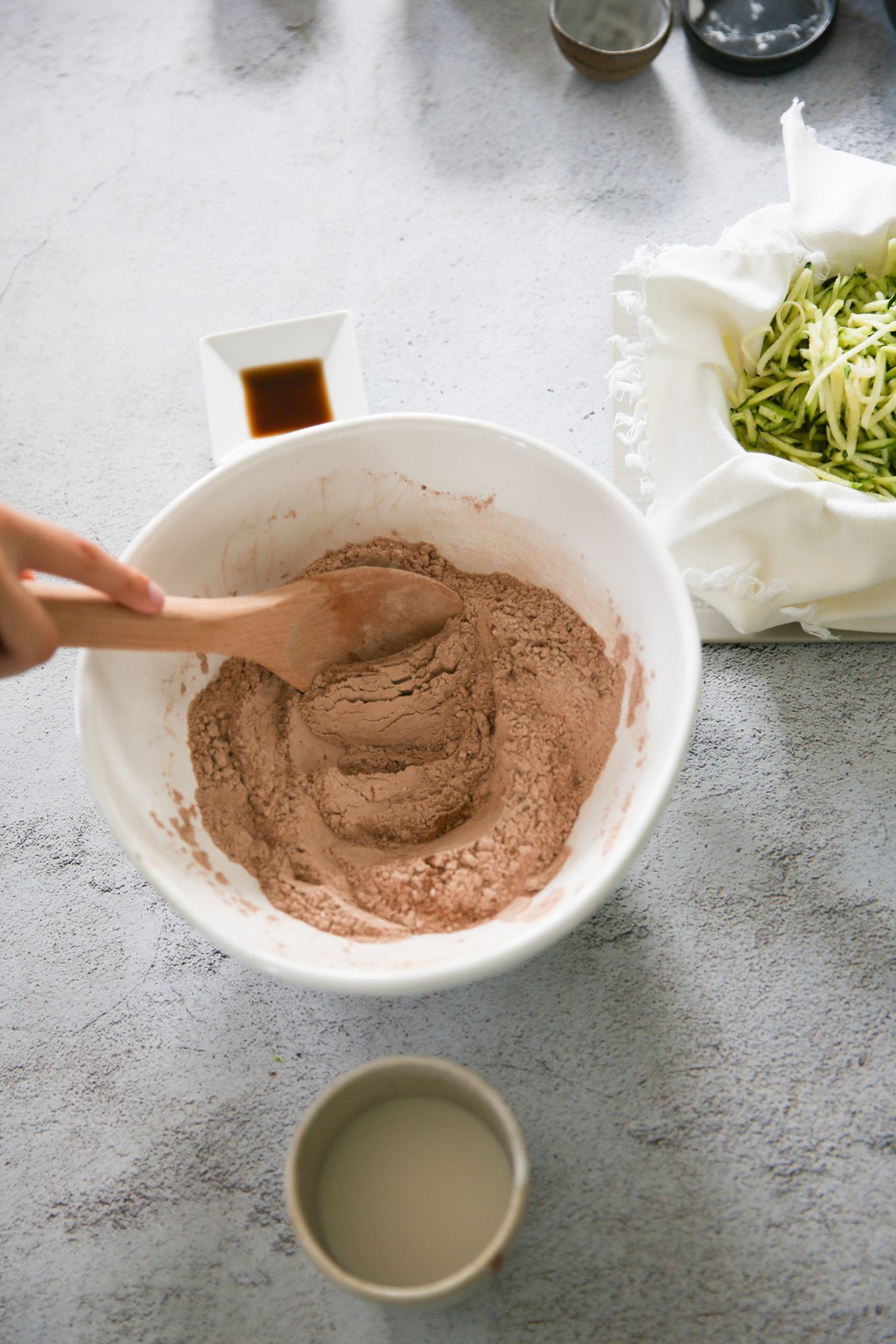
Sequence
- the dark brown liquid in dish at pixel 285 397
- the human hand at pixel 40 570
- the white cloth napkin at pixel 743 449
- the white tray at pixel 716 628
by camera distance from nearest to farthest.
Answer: the human hand at pixel 40 570 → the white cloth napkin at pixel 743 449 → the white tray at pixel 716 628 → the dark brown liquid in dish at pixel 285 397

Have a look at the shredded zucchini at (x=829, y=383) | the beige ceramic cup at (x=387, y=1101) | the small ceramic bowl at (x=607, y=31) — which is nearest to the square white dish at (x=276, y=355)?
the shredded zucchini at (x=829, y=383)

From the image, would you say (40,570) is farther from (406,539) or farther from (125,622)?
(406,539)

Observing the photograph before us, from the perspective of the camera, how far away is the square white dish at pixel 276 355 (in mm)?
1470

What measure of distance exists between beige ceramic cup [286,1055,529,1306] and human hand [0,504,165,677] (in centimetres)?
49

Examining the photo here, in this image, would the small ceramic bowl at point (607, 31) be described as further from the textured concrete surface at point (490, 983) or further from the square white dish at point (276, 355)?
the square white dish at point (276, 355)

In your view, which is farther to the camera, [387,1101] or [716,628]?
[716,628]

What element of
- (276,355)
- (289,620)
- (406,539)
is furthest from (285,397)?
(289,620)

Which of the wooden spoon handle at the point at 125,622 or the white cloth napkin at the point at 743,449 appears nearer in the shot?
the wooden spoon handle at the point at 125,622

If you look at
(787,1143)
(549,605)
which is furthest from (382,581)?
(787,1143)

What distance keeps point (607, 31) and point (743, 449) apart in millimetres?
1019

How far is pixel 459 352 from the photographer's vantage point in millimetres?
1584

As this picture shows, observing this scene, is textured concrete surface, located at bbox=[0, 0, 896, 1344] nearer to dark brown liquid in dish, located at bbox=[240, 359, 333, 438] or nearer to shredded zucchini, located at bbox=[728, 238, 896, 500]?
dark brown liquid in dish, located at bbox=[240, 359, 333, 438]

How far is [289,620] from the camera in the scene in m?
1.04

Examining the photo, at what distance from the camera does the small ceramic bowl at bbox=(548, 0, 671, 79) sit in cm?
169
